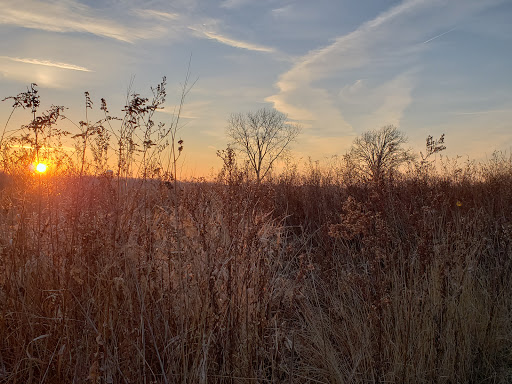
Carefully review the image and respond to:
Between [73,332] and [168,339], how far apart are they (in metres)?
0.57

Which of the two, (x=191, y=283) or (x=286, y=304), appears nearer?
(x=191, y=283)

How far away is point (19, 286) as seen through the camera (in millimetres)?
2699

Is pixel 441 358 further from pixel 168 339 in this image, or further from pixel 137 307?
pixel 137 307

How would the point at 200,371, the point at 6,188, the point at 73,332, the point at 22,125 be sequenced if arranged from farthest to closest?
the point at 6,188, the point at 22,125, the point at 73,332, the point at 200,371

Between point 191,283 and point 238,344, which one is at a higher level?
point 191,283

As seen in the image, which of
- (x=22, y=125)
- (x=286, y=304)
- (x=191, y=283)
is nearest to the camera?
(x=191, y=283)

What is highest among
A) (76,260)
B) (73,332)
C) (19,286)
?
(76,260)

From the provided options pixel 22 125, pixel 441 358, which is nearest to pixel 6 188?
pixel 22 125

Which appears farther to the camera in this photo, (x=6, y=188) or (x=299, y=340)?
(x=6, y=188)

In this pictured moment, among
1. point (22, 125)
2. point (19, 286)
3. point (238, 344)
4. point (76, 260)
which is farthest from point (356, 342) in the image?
point (22, 125)

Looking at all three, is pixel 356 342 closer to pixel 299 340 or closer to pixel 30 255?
pixel 299 340

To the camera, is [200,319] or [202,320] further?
[200,319]

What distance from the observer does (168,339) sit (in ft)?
7.74

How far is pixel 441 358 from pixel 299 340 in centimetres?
113
